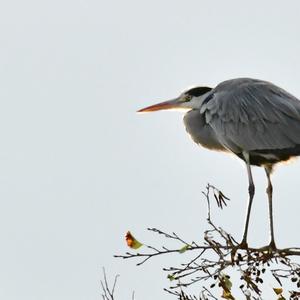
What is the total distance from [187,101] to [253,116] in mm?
1270

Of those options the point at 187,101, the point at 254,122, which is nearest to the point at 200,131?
the point at 187,101

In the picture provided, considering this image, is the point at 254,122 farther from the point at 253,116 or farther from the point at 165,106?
the point at 165,106

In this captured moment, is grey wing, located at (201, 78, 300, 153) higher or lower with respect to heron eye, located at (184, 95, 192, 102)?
lower

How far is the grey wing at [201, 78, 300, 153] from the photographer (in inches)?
324

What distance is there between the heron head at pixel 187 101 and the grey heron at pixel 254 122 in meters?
0.47

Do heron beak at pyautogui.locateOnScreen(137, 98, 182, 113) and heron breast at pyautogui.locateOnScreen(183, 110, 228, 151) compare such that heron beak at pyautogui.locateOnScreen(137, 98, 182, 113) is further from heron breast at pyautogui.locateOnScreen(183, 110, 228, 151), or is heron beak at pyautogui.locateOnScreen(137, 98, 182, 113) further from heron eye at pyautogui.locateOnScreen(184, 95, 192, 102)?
heron breast at pyautogui.locateOnScreen(183, 110, 228, 151)

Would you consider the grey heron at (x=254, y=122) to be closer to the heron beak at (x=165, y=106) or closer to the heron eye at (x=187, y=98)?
the heron eye at (x=187, y=98)

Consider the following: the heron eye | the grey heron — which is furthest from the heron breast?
A: the heron eye

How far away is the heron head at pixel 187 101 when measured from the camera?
9461mm

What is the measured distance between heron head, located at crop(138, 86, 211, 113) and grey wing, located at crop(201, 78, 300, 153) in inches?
26.8

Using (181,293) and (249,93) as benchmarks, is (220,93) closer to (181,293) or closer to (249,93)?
(249,93)

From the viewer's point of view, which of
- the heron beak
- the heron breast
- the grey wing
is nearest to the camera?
the grey wing

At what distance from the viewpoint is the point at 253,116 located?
8469 mm

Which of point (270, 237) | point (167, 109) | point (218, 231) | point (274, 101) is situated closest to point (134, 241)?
point (218, 231)
